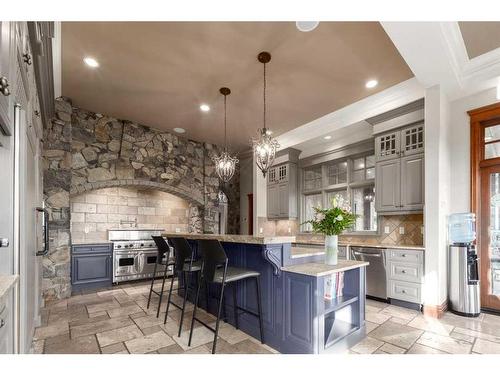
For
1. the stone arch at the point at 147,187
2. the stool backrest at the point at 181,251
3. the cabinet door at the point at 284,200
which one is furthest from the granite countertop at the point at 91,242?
the cabinet door at the point at 284,200

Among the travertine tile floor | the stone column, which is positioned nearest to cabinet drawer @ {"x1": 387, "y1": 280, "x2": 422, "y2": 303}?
the travertine tile floor

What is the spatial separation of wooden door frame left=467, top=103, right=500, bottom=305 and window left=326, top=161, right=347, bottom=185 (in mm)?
A: 2074

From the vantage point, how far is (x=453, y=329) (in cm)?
287

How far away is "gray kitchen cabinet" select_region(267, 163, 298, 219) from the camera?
5.89 meters

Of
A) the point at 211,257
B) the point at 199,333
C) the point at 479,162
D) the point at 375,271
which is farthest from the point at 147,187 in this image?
the point at 479,162

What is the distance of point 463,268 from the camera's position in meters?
3.32

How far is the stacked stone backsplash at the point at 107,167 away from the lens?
4.27m

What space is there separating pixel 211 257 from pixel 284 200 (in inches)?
147

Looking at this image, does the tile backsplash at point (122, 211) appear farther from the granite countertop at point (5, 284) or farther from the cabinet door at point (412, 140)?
the cabinet door at point (412, 140)

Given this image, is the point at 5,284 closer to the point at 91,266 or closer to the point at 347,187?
the point at 91,266

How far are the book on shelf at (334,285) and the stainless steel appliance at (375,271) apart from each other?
165 centimetres
